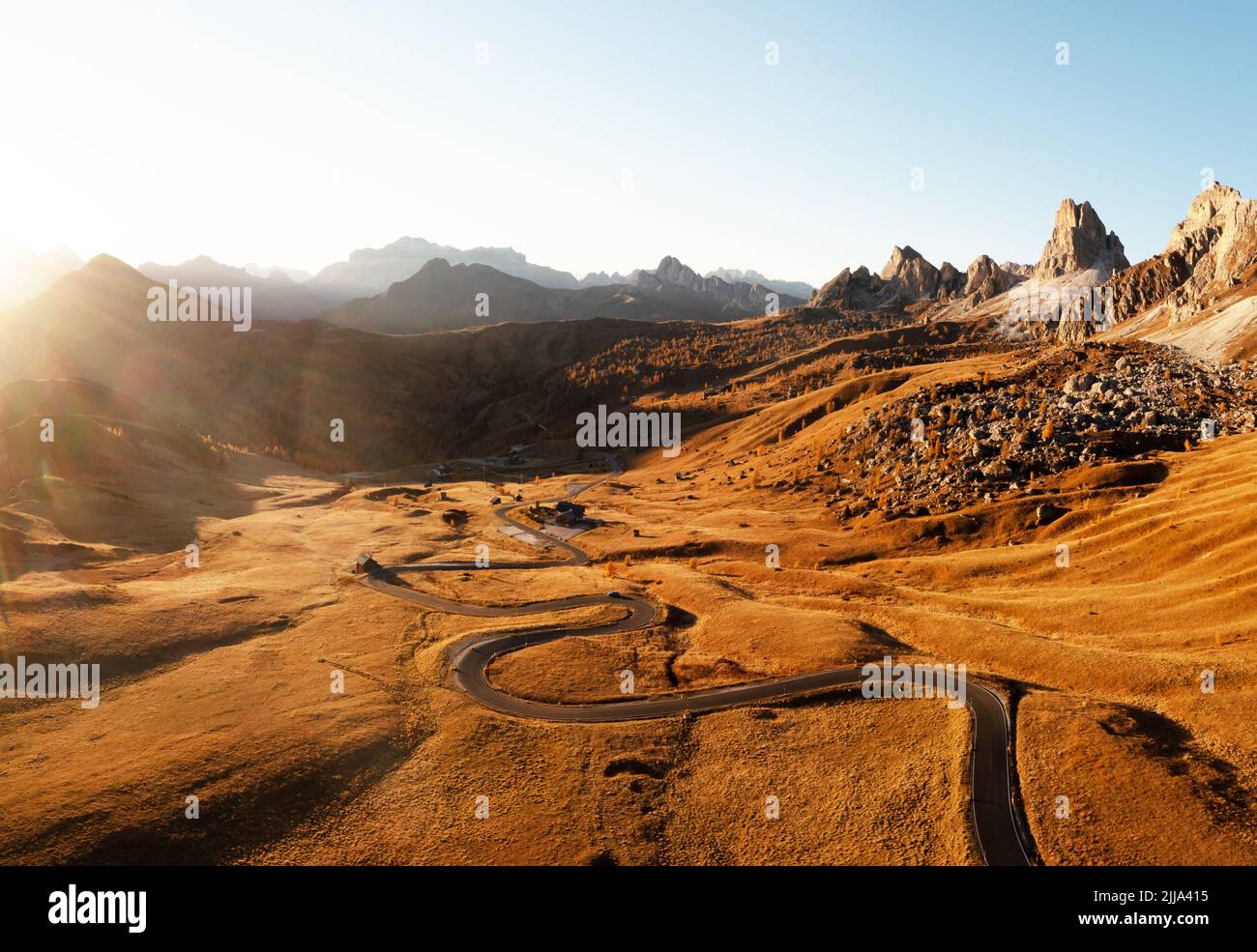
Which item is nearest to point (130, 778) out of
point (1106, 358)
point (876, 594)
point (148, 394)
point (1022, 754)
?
point (1022, 754)

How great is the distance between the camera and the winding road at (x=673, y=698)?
33.8m

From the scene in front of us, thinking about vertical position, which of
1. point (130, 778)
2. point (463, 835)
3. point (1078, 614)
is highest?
point (1078, 614)

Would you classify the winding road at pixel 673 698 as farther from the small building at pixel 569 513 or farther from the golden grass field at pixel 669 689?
the small building at pixel 569 513

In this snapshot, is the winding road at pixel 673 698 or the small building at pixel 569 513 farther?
the small building at pixel 569 513

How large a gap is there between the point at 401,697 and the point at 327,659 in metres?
10.1

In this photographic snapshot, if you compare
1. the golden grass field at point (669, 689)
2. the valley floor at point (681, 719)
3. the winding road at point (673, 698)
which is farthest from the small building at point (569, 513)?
the winding road at point (673, 698)

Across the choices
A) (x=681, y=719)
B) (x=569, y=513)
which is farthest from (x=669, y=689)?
(x=569, y=513)

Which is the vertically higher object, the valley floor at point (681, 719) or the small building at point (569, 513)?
the small building at point (569, 513)

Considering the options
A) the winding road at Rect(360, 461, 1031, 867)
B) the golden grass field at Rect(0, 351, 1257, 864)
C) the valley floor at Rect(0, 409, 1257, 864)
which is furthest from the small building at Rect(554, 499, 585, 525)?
the winding road at Rect(360, 461, 1031, 867)

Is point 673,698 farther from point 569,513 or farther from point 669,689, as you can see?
point 569,513

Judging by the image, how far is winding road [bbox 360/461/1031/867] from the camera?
111 feet
